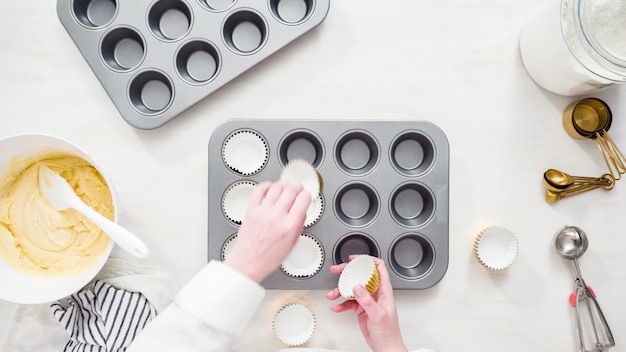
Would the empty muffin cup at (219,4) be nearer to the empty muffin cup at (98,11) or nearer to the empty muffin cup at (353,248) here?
the empty muffin cup at (98,11)

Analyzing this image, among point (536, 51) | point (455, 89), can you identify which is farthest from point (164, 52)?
point (536, 51)

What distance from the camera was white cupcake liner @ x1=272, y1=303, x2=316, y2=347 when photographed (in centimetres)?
79

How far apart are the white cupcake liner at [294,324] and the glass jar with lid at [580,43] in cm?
58

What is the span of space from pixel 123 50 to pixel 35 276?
406 millimetres

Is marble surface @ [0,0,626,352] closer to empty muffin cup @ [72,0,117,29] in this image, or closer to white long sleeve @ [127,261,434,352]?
empty muffin cup @ [72,0,117,29]

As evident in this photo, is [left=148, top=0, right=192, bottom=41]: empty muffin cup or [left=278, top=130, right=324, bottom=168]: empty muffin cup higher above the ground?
[left=148, top=0, right=192, bottom=41]: empty muffin cup

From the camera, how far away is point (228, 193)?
2.58ft

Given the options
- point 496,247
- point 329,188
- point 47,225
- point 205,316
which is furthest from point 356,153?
point 47,225

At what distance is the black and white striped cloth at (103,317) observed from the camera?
738 millimetres

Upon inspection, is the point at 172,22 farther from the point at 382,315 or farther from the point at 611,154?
the point at 611,154

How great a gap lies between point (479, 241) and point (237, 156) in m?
0.44

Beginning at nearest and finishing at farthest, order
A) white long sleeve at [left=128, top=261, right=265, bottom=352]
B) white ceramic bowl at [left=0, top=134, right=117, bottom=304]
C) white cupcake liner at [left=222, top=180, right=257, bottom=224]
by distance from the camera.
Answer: white long sleeve at [left=128, top=261, right=265, bottom=352], white ceramic bowl at [left=0, top=134, right=117, bottom=304], white cupcake liner at [left=222, top=180, right=257, bottom=224]

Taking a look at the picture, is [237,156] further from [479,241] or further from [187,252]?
[479,241]

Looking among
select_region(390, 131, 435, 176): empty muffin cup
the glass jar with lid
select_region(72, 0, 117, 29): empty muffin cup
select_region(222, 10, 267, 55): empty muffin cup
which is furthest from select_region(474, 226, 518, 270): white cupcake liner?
select_region(72, 0, 117, 29): empty muffin cup
